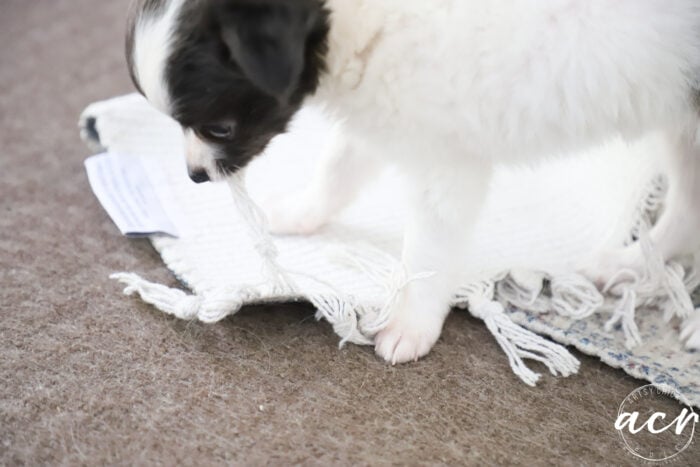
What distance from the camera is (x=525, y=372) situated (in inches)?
62.2

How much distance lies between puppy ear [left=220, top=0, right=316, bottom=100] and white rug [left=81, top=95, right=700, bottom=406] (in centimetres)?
42

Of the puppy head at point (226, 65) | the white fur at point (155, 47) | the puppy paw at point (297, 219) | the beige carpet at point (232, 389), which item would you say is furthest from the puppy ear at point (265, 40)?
the puppy paw at point (297, 219)

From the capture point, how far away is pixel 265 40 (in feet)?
4.22

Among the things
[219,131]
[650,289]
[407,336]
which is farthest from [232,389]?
[650,289]

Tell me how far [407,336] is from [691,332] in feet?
2.14

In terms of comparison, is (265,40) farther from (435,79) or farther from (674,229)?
(674,229)

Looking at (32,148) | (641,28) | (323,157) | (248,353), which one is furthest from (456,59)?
(32,148)

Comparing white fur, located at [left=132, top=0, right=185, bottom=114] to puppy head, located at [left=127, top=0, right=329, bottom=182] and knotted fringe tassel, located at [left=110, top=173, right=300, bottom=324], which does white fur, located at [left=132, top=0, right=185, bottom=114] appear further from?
knotted fringe tassel, located at [left=110, top=173, right=300, bottom=324]

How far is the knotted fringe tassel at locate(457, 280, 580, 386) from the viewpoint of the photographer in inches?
63.0

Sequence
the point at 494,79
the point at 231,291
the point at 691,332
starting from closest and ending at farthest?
the point at 494,79 < the point at 231,291 < the point at 691,332

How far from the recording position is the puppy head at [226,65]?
1.29m

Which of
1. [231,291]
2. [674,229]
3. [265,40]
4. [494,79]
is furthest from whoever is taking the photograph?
[674,229]

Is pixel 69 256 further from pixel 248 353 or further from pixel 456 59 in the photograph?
pixel 456 59

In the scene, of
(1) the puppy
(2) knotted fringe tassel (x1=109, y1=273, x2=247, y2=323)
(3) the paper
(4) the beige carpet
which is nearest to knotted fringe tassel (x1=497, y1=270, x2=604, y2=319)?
(4) the beige carpet
